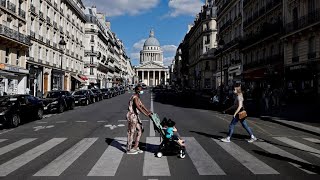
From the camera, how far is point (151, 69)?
608 ft

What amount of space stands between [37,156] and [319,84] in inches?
870

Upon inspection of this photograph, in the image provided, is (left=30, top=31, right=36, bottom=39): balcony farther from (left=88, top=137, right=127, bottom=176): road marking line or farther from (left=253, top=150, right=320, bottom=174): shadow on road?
(left=253, top=150, right=320, bottom=174): shadow on road

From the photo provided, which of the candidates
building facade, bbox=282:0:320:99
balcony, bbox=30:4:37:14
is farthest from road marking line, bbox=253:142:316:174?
balcony, bbox=30:4:37:14

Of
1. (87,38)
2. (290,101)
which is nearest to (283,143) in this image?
(290,101)

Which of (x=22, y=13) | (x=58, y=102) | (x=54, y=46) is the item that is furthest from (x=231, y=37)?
(x=58, y=102)

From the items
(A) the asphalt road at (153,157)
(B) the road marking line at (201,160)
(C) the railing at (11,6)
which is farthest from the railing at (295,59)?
(C) the railing at (11,6)

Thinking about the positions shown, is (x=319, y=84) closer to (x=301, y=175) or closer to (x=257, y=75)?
(x=257, y=75)

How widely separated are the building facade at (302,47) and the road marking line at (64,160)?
20.5 meters

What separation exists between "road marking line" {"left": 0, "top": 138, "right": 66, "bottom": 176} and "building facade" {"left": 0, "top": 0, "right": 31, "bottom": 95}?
67.8 feet

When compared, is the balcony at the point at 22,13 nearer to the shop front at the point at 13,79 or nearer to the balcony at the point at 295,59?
the shop front at the point at 13,79

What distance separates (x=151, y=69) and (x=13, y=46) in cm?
15416

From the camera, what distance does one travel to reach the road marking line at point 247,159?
6566mm

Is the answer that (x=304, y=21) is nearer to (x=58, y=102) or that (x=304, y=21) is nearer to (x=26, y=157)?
(x=58, y=102)

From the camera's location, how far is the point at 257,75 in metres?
30.3
